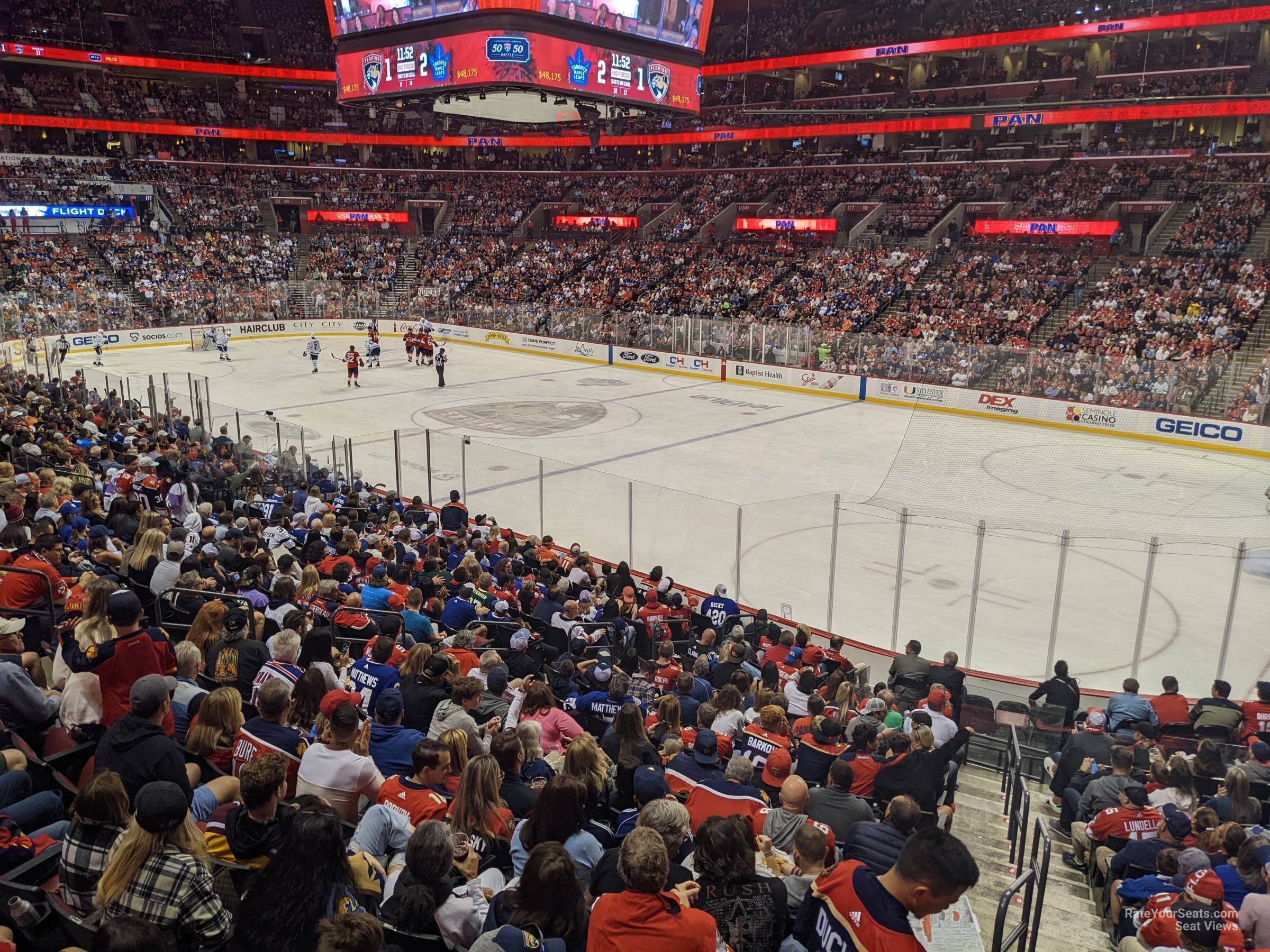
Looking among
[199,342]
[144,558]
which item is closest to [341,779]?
[144,558]

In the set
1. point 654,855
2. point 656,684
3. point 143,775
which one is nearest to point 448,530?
point 656,684

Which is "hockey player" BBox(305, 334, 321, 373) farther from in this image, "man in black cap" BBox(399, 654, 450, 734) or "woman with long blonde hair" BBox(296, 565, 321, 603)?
"man in black cap" BBox(399, 654, 450, 734)

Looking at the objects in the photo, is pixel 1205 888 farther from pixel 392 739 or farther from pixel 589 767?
pixel 392 739

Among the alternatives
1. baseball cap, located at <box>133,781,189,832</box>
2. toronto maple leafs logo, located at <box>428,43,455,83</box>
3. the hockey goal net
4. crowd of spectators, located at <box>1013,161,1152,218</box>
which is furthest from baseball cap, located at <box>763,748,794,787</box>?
the hockey goal net

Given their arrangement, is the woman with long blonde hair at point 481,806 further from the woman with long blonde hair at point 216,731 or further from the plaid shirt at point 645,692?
the plaid shirt at point 645,692

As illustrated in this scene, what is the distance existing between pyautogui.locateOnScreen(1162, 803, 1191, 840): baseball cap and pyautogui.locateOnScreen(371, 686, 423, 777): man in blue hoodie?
4.58m

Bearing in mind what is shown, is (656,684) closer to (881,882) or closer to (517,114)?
(881,882)

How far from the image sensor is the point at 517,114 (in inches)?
1297

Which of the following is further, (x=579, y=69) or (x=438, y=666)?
(x=579, y=69)

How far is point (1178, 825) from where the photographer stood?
5.67 meters

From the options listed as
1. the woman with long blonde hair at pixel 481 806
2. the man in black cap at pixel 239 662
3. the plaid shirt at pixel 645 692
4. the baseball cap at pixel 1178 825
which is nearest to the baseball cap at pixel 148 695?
the woman with long blonde hair at pixel 481 806

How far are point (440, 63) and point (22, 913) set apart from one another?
25477mm

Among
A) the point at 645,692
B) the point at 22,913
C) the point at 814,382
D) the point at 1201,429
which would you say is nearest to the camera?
the point at 22,913

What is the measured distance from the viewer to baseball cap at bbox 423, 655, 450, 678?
617 cm
